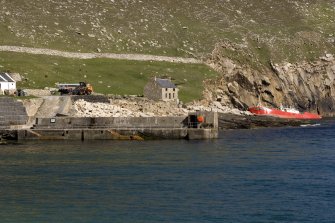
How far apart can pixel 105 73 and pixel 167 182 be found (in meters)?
76.0

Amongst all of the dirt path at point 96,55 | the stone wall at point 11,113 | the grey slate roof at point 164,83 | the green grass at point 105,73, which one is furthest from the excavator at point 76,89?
the dirt path at point 96,55

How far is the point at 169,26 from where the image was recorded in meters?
169

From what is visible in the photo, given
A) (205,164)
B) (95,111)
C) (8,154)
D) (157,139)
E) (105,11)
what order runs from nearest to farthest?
(205,164)
(8,154)
(157,139)
(95,111)
(105,11)

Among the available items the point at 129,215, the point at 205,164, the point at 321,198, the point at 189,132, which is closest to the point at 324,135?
the point at 189,132

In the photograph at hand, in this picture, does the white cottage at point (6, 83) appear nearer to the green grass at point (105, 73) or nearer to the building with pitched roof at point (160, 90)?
the green grass at point (105, 73)

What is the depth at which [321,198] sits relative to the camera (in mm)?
58125

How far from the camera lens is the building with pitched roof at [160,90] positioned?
124 m

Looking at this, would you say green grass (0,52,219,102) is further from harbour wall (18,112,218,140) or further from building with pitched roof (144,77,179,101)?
harbour wall (18,112,218,140)

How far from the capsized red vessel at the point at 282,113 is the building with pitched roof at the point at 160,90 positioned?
21881 mm

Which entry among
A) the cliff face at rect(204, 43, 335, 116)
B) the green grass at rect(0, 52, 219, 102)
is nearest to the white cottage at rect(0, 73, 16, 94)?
the green grass at rect(0, 52, 219, 102)


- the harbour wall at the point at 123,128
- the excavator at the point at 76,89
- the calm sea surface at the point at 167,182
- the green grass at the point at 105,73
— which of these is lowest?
the calm sea surface at the point at 167,182

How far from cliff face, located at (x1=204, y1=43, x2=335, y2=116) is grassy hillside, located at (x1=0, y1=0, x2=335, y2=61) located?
11.2ft

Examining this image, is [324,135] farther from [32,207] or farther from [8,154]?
[32,207]

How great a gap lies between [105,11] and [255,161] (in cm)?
9717
